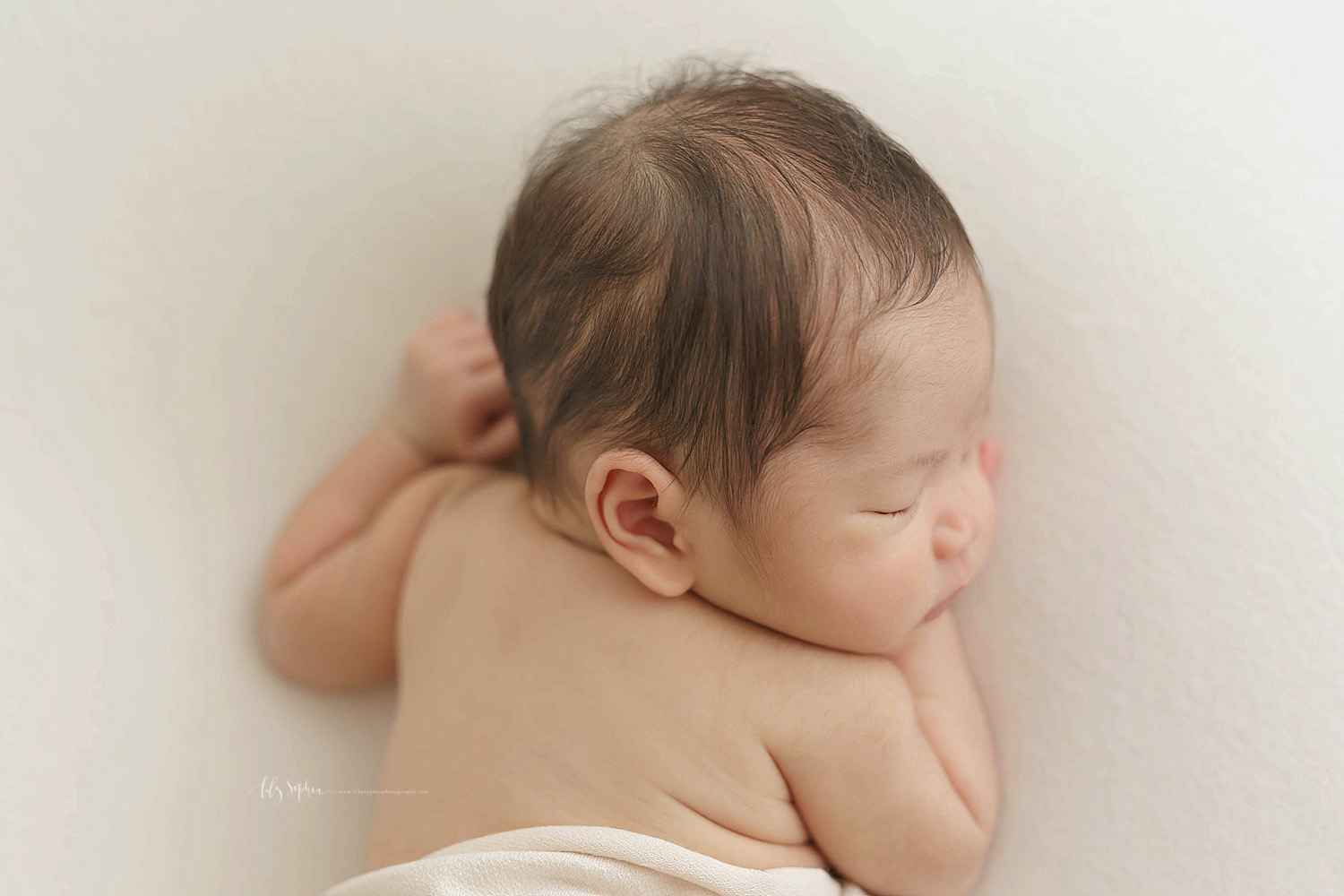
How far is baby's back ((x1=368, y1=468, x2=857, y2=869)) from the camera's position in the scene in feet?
3.08

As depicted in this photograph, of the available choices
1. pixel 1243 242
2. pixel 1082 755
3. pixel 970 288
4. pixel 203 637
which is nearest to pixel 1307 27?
pixel 1243 242

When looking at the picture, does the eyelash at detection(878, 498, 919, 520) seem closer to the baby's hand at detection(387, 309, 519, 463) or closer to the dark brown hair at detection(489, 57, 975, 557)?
the dark brown hair at detection(489, 57, 975, 557)

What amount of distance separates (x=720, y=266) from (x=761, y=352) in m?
0.07

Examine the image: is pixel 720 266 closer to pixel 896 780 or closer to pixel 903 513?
Answer: pixel 903 513

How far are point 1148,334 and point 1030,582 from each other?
242mm

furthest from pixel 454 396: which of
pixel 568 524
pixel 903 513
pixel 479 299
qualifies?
pixel 903 513

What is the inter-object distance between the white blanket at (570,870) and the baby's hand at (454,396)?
46cm

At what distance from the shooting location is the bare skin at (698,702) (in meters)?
0.94

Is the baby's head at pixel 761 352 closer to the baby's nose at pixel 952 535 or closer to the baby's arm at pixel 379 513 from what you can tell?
the baby's nose at pixel 952 535

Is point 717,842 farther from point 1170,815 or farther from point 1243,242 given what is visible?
point 1243,242

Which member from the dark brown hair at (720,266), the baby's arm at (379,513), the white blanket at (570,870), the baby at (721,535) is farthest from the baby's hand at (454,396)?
the white blanket at (570,870)

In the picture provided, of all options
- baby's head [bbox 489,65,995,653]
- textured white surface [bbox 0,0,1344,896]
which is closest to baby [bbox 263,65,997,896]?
baby's head [bbox 489,65,995,653]

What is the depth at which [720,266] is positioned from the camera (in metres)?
0.83

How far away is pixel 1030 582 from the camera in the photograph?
1.02m
